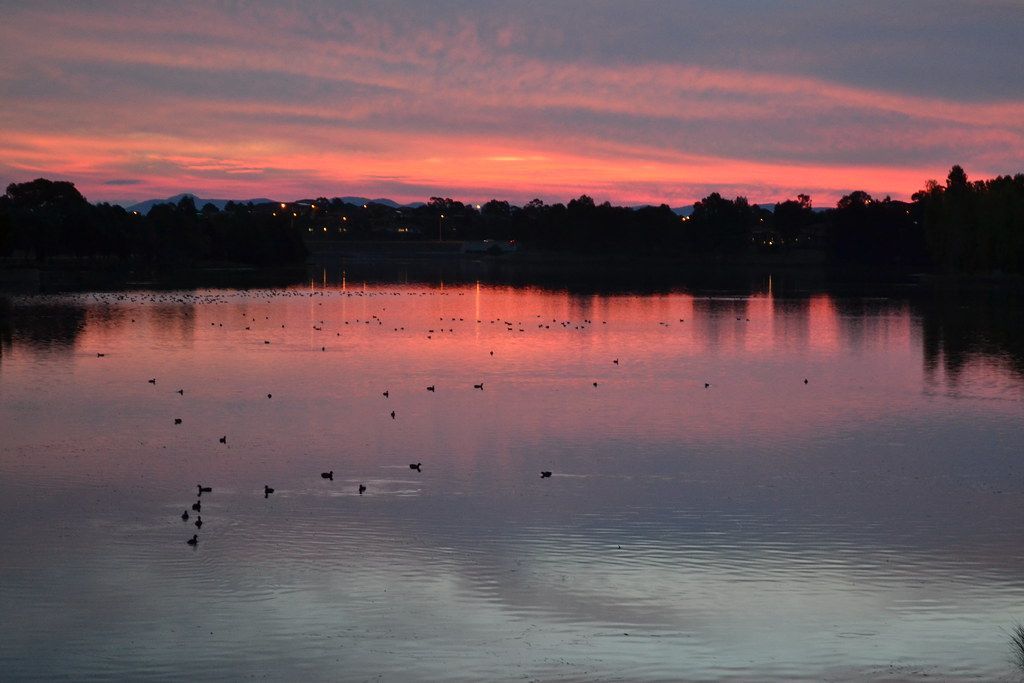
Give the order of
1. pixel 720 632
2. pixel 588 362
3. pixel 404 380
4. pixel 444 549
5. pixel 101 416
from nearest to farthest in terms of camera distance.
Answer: pixel 720 632
pixel 444 549
pixel 101 416
pixel 404 380
pixel 588 362

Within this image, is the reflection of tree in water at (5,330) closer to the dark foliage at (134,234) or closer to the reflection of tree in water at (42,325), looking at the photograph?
the reflection of tree in water at (42,325)

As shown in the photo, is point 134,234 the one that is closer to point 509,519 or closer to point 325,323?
point 325,323

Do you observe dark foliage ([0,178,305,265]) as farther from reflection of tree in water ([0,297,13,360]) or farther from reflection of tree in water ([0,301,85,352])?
reflection of tree in water ([0,301,85,352])

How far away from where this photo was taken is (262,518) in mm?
21906

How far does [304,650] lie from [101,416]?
20715mm

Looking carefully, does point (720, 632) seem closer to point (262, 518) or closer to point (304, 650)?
point (304, 650)

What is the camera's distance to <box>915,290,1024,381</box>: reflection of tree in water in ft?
171

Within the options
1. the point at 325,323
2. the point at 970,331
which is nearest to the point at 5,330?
the point at 325,323

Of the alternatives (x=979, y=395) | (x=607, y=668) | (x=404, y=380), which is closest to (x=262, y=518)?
(x=607, y=668)

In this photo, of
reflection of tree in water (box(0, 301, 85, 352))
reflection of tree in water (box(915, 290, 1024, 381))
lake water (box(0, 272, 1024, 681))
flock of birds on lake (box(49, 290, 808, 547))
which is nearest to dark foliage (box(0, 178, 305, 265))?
flock of birds on lake (box(49, 290, 808, 547))

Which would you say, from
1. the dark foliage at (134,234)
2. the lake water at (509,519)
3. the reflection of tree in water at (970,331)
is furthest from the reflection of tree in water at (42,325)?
the reflection of tree in water at (970,331)

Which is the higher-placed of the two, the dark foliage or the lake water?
→ the dark foliage

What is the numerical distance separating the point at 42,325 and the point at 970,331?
164ft

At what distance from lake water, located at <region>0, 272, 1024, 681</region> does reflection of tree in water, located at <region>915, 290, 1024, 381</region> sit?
2364 millimetres
